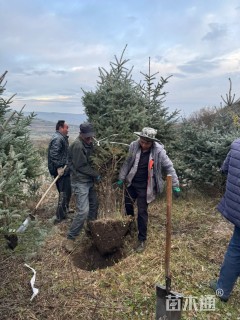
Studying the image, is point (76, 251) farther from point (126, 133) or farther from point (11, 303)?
point (126, 133)

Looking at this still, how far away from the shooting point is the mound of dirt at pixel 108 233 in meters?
5.57

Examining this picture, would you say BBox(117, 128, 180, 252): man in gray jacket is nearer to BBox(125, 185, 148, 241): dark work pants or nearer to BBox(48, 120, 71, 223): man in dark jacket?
BBox(125, 185, 148, 241): dark work pants

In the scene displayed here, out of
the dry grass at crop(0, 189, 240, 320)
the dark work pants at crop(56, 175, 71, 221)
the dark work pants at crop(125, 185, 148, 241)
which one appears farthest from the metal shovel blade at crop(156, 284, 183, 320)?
the dark work pants at crop(56, 175, 71, 221)

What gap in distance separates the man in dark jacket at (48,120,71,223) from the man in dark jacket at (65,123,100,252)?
4.03ft

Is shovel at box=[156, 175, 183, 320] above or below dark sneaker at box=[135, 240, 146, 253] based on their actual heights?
above

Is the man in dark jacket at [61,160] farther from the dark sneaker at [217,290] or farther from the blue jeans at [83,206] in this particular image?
the dark sneaker at [217,290]

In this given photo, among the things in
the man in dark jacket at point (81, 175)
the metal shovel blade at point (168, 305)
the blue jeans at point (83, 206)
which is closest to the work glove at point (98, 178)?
the man in dark jacket at point (81, 175)

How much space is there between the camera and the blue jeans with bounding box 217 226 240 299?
4.10 metres

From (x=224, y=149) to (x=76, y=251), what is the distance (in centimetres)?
399

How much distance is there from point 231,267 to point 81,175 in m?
2.74

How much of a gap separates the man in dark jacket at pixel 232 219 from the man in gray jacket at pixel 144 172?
1298 millimetres

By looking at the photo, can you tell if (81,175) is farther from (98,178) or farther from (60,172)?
(60,172)

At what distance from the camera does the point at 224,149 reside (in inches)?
305

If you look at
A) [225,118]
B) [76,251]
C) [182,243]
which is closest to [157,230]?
[182,243]
